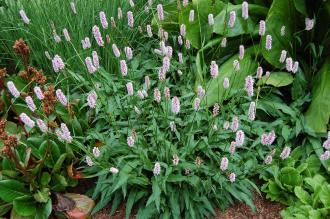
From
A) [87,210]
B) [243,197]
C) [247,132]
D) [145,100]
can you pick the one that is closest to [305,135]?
[247,132]

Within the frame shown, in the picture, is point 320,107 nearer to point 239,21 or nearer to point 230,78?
point 230,78

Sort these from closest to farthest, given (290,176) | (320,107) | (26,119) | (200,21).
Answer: (26,119) < (290,176) < (320,107) < (200,21)

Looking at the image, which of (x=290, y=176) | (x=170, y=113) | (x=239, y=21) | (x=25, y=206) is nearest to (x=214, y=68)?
(x=170, y=113)

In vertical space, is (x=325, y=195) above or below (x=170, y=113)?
below

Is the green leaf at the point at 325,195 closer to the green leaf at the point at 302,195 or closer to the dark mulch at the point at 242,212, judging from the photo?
the green leaf at the point at 302,195

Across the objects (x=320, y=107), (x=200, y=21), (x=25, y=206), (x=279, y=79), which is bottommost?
(x=25, y=206)

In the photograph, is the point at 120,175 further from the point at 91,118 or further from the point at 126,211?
the point at 91,118

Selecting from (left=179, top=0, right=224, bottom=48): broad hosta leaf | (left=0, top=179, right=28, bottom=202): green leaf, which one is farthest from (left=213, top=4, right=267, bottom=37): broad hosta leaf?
(left=0, top=179, right=28, bottom=202): green leaf
